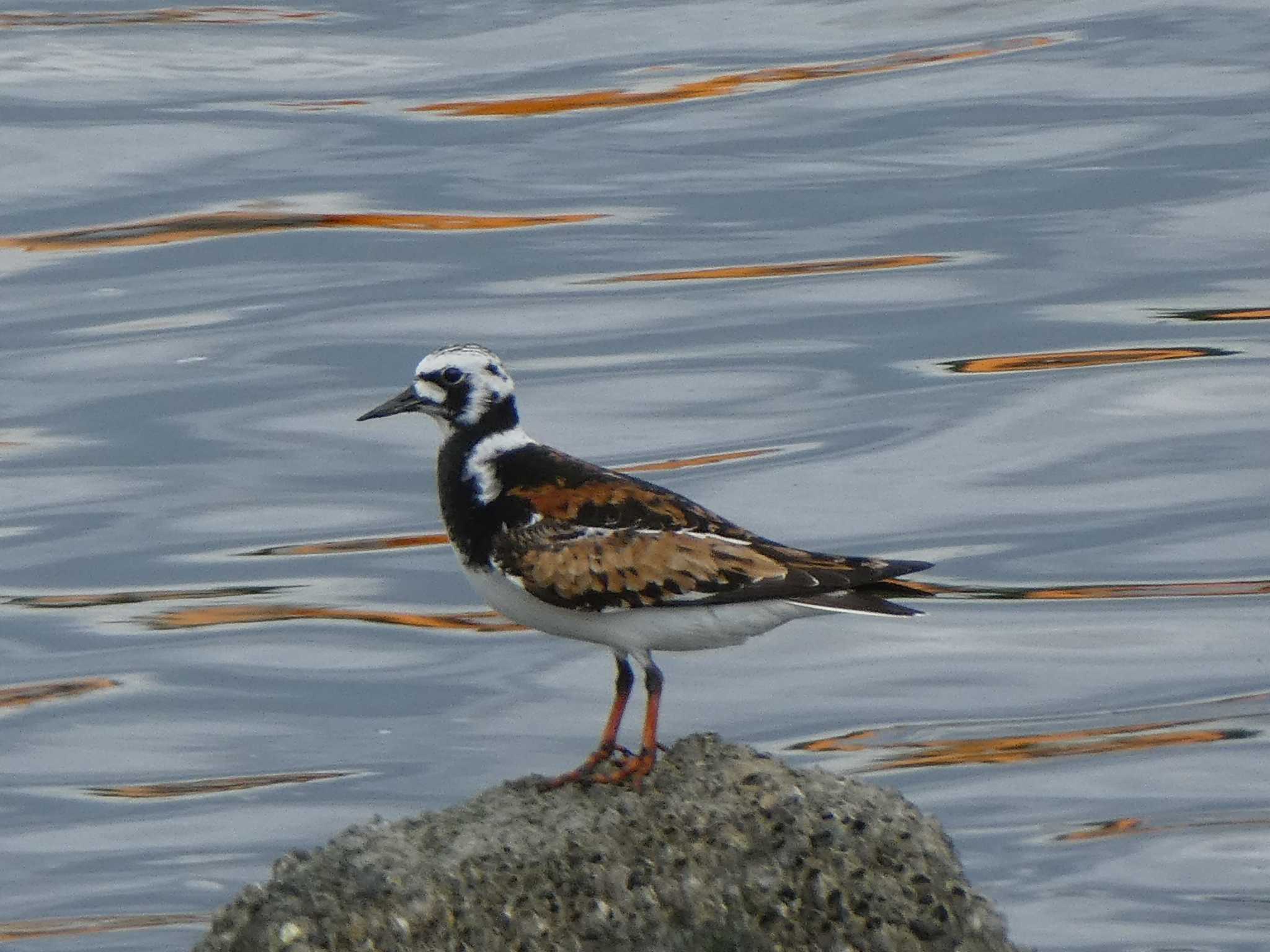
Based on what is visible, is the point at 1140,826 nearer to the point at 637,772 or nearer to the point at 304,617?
the point at 637,772

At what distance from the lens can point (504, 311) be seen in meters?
20.5

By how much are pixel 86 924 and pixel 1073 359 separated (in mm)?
10203

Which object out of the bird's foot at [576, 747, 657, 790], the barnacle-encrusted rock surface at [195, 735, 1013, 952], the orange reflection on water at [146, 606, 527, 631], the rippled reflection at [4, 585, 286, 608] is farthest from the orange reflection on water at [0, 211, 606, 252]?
the barnacle-encrusted rock surface at [195, 735, 1013, 952]

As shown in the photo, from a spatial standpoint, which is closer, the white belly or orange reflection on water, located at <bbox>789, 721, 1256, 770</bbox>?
the white belly

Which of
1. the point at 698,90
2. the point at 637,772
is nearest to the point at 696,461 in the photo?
the point at 698,90

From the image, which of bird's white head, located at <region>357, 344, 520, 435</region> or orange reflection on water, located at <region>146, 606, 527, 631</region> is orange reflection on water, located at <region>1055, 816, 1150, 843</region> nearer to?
orange reflection on water, located at <region>146, 606, 527, 631</region>

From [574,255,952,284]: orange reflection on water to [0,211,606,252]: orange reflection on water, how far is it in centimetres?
146

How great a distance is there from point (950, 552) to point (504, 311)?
17.6 ft

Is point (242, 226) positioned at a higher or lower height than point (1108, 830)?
higher

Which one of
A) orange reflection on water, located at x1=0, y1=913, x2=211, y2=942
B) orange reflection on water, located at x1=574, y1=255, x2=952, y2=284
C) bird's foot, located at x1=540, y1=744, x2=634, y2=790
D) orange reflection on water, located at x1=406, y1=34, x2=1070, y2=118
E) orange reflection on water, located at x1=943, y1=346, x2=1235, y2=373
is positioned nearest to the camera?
bird's foot, located at x1=540, y1=744, x2=634, y2=790

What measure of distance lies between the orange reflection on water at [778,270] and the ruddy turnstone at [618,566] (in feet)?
40.5

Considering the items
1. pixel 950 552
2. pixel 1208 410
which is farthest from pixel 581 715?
pixel 1208 410

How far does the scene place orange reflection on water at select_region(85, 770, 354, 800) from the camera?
548 inches

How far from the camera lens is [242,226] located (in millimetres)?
22766
